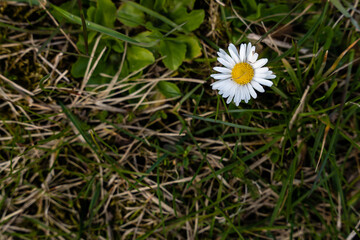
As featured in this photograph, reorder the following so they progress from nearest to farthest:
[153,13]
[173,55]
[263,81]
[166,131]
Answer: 1. [263,81]
2. [153,13]
3. [173,55]
4. [166,131]

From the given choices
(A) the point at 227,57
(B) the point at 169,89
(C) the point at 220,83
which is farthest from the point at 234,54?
(B) the point at 169,89

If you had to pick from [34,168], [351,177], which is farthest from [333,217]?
[34,168]

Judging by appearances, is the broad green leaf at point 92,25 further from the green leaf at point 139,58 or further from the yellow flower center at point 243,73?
the yellow flower center at point 243,73

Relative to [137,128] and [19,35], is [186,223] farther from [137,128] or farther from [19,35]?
[19,35]

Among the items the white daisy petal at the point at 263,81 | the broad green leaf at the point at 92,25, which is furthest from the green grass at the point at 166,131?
the white daisy petal at the point at 263,81

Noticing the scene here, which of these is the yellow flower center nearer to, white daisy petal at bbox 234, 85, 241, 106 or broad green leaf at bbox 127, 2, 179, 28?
white daisy petal at bbox 234, 85, 241, 106

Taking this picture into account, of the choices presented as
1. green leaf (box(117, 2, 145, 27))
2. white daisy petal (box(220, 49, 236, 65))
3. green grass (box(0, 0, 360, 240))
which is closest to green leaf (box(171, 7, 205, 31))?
green grass (box(0, 0, 360, 240))

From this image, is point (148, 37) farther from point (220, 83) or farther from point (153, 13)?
point (220, 83)
